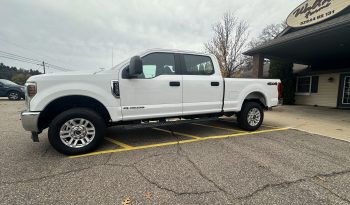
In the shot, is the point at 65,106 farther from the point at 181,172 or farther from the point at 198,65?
the point at 198,65

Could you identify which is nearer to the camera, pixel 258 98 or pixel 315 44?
pixel 258 98

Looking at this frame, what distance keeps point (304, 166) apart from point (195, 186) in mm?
2024

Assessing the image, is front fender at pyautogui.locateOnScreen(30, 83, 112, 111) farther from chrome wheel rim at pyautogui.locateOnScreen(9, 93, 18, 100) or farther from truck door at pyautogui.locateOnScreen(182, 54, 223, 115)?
chrome wheel rim at pyautogui.locateOnScreen(9, 93, 18, 100)

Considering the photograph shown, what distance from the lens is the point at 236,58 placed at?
2444 cm

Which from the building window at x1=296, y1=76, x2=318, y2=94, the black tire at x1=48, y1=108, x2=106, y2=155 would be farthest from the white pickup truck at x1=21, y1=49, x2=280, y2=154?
the building window at x1=296, y1=76, x2=318, y2=94

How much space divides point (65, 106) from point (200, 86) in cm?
297

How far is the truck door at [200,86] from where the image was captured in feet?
14.5

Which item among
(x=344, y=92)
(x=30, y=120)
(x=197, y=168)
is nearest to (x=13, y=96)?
(x=30, y=120)

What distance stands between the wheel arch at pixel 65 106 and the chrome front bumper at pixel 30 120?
0.38ft

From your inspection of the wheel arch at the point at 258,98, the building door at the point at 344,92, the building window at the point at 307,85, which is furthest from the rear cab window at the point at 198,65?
the building window at the point at 307,85

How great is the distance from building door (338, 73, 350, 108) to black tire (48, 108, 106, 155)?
14.7 meters

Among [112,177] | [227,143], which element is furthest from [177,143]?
[112,177]

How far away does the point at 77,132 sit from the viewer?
3574mm

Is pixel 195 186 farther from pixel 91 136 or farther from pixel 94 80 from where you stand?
pixel 94 80
